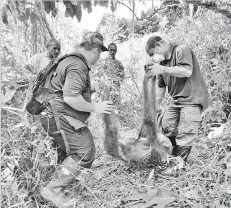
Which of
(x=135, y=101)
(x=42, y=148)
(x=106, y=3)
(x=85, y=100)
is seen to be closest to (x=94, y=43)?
(x=85, y=100)

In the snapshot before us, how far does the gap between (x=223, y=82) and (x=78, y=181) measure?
359 cm

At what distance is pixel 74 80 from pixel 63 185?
101 centimetres

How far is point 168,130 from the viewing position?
4273mm

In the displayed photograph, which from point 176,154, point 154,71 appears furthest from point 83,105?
point 176,154

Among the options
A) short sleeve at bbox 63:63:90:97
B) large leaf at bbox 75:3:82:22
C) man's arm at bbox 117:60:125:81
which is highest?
large leaf at bbox 75:3:82:22

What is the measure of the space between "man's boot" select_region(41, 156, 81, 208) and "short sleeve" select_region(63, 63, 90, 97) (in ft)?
2.17

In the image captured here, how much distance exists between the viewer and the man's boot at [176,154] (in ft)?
12.3

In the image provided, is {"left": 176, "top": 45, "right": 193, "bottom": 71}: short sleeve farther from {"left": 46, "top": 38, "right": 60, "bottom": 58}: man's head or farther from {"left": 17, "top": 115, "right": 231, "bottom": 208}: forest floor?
{"left": 46, "top": 38, "right": 60, "bottom": 58}: man's head

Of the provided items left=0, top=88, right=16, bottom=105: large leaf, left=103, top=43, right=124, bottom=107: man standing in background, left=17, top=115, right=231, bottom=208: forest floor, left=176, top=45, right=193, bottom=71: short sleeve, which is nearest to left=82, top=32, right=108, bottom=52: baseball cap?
left=0, top=88, right=16, bottom=105: large leaf

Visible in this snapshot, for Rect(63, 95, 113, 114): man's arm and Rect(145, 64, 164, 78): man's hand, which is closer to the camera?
Rect(63, 95, 113, 114): man's arm

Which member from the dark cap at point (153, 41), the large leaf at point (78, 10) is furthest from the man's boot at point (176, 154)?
the large leaf at point (78, 10)

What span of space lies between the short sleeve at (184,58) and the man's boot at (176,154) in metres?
1.03

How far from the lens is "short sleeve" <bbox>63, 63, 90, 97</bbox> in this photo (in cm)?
281

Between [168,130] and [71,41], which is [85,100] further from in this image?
[71,41]
